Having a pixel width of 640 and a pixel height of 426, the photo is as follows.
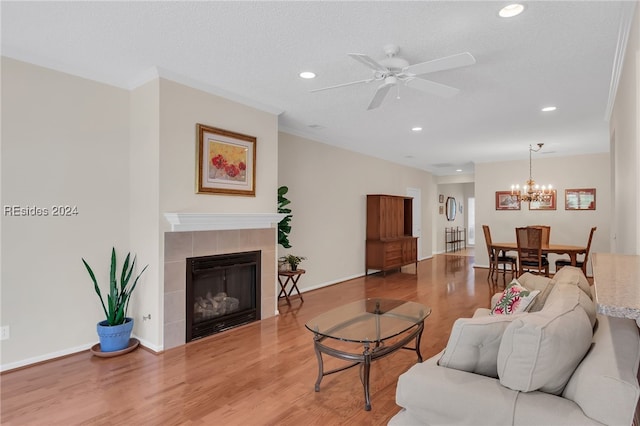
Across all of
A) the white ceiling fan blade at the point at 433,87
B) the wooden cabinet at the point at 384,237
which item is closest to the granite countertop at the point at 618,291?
the white ceiling fan blade at the point at 433,87

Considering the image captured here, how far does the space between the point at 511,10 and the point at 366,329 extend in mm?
2428

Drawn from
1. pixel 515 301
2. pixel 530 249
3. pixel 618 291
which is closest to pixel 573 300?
pixel 515 301

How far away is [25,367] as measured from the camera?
9.70 ft

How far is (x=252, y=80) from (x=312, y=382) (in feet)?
9.27

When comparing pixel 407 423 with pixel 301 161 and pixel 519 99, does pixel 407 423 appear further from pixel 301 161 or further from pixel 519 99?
pixel 301 161

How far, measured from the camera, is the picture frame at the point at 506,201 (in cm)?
801

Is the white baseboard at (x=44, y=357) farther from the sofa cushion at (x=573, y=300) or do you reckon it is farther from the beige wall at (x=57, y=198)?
the sofa cushion at (x=573, y=300)

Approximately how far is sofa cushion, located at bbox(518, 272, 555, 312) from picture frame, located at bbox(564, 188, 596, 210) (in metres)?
5.31

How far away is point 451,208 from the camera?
12289mm

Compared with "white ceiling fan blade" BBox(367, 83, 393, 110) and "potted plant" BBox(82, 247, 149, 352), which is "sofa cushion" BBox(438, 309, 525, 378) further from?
"potted plant" BBox(82, 247, 149, 352)

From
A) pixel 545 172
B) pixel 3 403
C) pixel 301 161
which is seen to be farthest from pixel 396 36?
pixel 545 172

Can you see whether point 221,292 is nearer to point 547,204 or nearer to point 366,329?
point 366,329

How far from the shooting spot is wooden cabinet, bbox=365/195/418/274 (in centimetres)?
721

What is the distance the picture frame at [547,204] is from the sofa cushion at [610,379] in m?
7.19
